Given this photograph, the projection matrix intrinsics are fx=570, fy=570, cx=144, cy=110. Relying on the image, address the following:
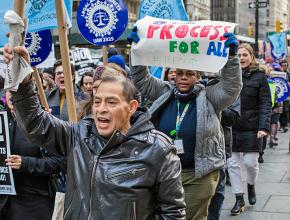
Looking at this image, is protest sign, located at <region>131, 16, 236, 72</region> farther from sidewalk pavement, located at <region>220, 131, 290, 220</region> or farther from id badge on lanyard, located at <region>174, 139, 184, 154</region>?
sidewalk pavement, located at <region>220, 131, 290, 220</region>

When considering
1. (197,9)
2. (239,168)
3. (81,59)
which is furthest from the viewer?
(197,9)

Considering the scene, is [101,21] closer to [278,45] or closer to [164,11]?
[164,11]

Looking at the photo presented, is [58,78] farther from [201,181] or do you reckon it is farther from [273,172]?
[273,172]

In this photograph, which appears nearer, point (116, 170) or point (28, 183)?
point (116, 170)

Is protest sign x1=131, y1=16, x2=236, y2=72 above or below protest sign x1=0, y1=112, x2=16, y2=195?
above

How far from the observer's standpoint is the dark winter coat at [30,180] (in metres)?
3.99

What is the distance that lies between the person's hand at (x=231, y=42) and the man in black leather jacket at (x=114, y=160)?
1.42 meters

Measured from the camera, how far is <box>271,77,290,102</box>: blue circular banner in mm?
12781

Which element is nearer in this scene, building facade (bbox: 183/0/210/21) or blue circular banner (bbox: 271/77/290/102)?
blue circular banner (bbox: 271/77/290/102)

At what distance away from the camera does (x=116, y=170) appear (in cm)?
267

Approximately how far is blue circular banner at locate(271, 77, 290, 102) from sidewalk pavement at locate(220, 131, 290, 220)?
7.66ft

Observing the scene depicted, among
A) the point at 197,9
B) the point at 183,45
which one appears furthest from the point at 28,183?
the point at 197,9

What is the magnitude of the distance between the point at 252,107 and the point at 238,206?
1.18 metres

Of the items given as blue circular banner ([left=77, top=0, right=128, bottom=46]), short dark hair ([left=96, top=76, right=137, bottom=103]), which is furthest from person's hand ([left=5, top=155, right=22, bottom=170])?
blue circular banner ([left=77, top=0, right=128, bottom=46])
